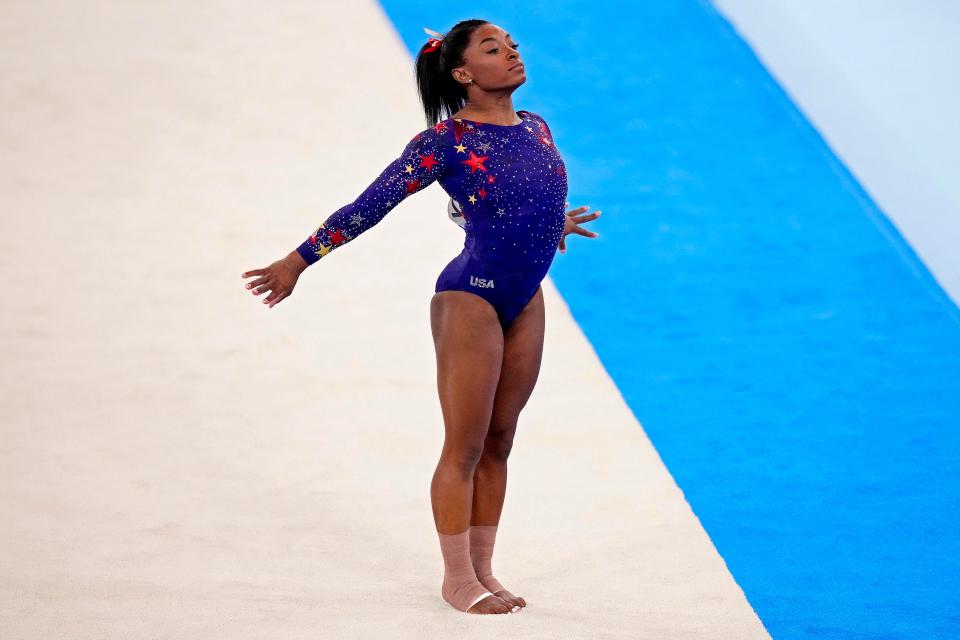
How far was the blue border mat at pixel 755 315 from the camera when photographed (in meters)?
3.83

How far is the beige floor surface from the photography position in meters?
3.21

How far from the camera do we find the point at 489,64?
2834mm

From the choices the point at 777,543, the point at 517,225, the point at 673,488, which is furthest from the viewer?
the point at 673,488

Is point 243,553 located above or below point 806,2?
below

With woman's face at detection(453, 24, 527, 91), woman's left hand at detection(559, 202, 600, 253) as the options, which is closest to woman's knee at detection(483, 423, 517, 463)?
woman's left hand at detection(559, 202, 600, 253)

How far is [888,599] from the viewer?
3.58 m

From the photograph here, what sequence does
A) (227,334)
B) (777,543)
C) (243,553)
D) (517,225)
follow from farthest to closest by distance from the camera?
(227,334) < (777,543) < (243,553) < (517,225)

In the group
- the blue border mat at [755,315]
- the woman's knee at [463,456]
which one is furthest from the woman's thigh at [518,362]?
the blue border mat at [755,315]

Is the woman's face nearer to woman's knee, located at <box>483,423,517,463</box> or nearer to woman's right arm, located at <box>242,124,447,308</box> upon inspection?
woman's right arm, located at <box>242,124,447,308</box>

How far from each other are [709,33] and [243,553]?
429 cm

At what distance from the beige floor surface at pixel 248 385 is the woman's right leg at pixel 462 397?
0.20 m

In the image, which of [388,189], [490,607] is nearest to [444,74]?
[388,189]

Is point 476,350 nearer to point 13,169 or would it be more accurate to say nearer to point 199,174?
point 199,174

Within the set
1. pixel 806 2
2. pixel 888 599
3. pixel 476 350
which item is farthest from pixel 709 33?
pixel 476 350
